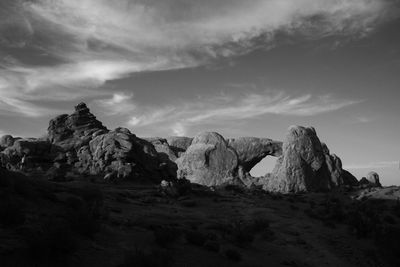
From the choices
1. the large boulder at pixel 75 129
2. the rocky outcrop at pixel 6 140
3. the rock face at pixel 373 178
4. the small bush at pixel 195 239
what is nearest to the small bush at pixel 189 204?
the small bush at pixel 195 239

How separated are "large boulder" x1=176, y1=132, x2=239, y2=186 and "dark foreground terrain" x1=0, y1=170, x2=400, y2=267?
20.6 metres

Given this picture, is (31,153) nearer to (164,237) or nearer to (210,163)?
(210,163)

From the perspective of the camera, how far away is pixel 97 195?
698 inches

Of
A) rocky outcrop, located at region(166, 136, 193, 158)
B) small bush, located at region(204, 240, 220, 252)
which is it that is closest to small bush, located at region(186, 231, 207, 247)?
small bush, located at region(204, 240, 220, 252)

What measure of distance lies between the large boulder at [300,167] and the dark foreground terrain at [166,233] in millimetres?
17819

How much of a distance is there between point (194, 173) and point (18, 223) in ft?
124

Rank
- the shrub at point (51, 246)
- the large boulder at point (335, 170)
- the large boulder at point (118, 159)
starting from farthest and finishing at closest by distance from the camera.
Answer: the large boulder at point (335, 170)
the large boulder at point (118, 159)
the shrub at point (51, 246)

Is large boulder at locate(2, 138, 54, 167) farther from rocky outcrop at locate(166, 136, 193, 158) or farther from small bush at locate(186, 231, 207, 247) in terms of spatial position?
rocky outcrop at locate(166, 136, 193, 158)

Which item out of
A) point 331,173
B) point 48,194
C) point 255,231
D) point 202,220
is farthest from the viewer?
point 331,173

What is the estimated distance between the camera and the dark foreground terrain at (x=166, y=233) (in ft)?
30.9

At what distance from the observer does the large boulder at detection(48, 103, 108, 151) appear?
39.2 meters

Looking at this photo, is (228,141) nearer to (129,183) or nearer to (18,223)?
(129,183)

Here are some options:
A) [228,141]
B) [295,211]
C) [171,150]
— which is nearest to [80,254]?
[295,211]

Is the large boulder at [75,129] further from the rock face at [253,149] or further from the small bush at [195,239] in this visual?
the small bush at [195,239]
